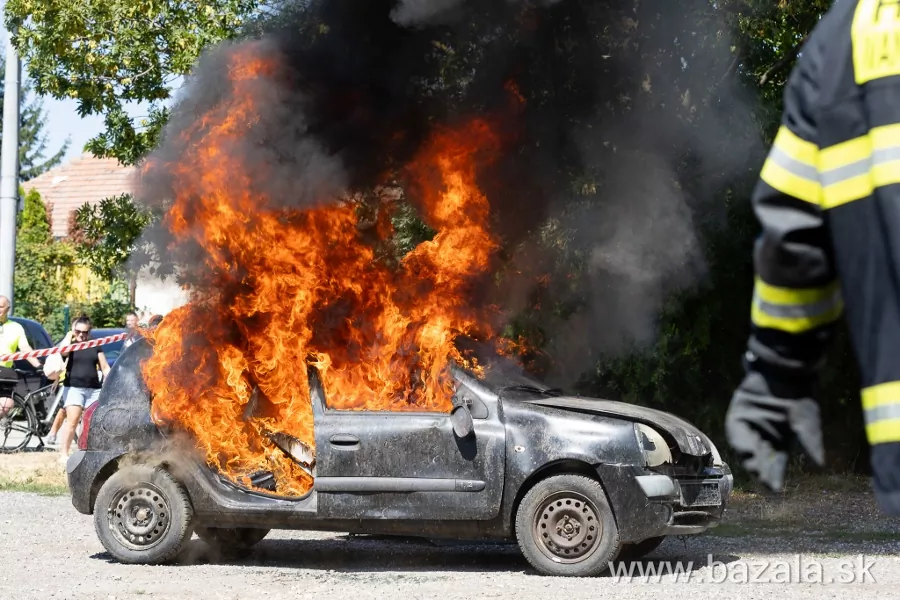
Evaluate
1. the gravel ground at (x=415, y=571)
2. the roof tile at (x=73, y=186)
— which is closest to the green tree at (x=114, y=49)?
the gravel ground at (x=415, y=571)

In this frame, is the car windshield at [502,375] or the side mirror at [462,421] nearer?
the side mirror at [462,421]

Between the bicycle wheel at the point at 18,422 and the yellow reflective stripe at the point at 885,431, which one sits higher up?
the yellow reflective stripe at the point at 885,431

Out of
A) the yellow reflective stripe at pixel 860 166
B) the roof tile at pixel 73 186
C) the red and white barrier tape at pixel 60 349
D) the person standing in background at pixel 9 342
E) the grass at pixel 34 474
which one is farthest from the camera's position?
the roof tile at pixel 73 186

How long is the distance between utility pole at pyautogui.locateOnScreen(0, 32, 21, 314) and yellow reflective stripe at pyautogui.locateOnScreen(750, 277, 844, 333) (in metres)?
15.8

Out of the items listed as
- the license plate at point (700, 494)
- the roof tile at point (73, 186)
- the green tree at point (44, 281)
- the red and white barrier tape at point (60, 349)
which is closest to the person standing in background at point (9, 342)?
the red and white barrier tape at point (60, 349)

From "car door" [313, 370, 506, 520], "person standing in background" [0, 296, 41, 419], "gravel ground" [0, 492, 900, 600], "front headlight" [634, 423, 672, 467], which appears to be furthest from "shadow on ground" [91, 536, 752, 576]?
"person standing in background" [0, 296, 41, 419]

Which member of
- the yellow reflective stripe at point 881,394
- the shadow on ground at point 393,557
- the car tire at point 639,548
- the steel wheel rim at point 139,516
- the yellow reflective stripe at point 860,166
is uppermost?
the yellow reflective stripe at point 860,166

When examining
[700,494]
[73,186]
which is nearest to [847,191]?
[700,494]

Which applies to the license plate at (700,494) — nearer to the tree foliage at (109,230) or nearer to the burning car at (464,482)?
the burning car at (464,482)

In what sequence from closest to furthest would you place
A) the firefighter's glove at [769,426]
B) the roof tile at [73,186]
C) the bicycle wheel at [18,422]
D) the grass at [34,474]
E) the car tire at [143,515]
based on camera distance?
the firefighter's glove at [769,426]
the car tire at [143,515]
the grass at [34,474]
the bicycle wheel at [18,422]
the roof tile at [73,186]

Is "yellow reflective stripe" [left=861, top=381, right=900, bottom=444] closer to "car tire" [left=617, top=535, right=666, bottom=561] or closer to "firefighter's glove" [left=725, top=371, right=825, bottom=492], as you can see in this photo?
"firefighter's glove" [left=725, top=371, right=825, bottom=492]

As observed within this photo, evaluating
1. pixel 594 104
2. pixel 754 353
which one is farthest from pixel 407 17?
pixel 754 353

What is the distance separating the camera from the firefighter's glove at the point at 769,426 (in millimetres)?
2508

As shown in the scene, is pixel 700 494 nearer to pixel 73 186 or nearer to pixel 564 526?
pixel 564 526
